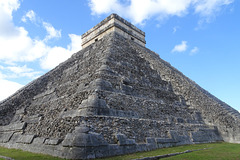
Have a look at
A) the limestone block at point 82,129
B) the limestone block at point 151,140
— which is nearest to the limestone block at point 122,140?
the limestone block at point 151,140

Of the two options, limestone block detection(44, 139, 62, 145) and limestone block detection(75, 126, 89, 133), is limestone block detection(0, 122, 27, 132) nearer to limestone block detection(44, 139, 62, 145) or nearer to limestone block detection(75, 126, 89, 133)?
limestone block detection(44, 139, 62, 145)

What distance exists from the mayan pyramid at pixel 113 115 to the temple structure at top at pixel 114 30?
3.83m

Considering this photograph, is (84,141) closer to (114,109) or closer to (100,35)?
(114,109)

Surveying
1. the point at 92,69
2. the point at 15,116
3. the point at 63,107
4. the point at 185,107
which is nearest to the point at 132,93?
the point at 92,69

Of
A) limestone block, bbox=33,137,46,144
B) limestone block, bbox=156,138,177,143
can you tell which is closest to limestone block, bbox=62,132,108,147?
limestone block, bbox=33,137,46,144

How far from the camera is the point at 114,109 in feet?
24.5

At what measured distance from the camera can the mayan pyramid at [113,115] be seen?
6137mm

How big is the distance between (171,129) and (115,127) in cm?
338

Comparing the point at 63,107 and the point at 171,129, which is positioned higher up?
the point at 63,107

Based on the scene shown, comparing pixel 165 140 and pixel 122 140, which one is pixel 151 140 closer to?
pixel 165 140

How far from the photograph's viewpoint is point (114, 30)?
17000 millimetres

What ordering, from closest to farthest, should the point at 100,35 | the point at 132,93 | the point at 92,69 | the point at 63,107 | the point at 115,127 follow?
Result: the point at 115,127 → the point at 63,107 → the point at 132,93 → the point at 92,69 → the point at 100,35

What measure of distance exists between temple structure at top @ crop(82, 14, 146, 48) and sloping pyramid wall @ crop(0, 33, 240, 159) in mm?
4295

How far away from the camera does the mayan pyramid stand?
6.14 m
